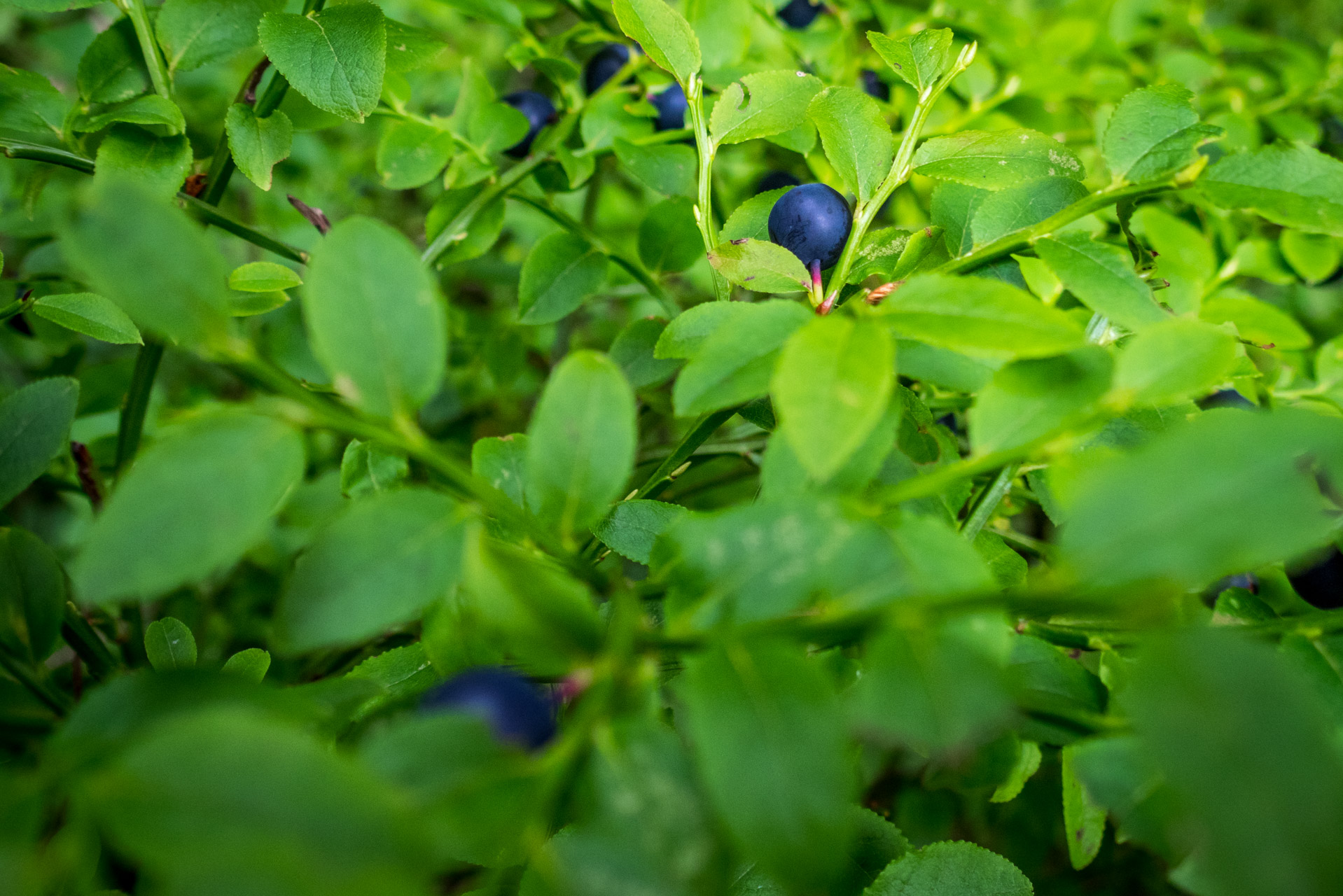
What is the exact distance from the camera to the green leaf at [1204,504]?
33 centimetres

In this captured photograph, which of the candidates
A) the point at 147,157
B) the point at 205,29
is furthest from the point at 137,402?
the point at 205,29

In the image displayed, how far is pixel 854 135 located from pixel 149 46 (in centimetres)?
60

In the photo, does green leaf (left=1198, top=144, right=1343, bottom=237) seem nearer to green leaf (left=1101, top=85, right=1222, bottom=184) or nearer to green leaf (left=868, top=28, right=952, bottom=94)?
green leaf (left=1101, top=85, right=1222, bottom=184)

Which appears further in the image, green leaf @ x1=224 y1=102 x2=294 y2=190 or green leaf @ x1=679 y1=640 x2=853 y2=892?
green leaf @ x1=224 y1=102 x2=294 y2=190

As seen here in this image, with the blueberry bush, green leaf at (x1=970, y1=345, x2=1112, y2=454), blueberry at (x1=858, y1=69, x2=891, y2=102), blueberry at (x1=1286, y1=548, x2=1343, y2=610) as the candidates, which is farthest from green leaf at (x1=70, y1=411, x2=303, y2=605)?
blueberry at (x1=858, y1=69, x2=891, y2=102)

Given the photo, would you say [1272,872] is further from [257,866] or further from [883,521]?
[257,866]

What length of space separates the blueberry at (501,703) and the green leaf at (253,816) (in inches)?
3.5

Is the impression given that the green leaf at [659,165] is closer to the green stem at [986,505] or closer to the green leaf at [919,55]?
the green leaf at [919,55]

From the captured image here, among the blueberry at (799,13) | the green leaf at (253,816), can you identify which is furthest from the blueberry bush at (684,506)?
the blueberry at (799,13)

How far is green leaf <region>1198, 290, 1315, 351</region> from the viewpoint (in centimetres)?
76

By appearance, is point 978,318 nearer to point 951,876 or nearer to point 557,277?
point 951,876

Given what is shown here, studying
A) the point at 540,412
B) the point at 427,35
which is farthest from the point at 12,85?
the point at 540,412

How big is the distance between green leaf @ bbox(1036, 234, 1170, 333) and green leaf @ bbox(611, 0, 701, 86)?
308mm

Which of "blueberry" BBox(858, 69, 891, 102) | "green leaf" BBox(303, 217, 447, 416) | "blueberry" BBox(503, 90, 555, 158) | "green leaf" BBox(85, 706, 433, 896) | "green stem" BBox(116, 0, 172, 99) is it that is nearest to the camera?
"green leaf" BBox(85, 706, 433, 896)
